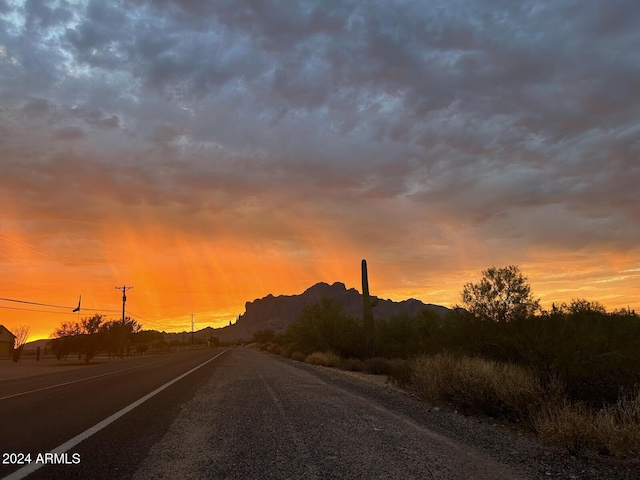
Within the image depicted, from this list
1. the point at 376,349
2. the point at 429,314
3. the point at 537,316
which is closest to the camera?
the point at 537,316

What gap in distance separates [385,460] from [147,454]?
11.4 ft

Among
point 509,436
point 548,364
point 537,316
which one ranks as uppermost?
point 537,316

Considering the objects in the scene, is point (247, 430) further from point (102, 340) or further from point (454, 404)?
point (102, 340)

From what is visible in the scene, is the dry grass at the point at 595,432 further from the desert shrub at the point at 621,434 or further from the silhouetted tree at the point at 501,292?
the silhouetted tree at the point at 501,292

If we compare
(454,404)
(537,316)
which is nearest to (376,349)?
(537,316)

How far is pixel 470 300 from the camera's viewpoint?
24.9 m

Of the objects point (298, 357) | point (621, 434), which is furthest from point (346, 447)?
point (298, 357)

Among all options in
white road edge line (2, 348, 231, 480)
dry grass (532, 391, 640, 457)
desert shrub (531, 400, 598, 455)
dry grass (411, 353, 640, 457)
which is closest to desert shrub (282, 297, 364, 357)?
dry grass (411, 353, 640, 457)

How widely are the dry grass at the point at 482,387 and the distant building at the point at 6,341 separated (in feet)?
305

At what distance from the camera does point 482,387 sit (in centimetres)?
1066

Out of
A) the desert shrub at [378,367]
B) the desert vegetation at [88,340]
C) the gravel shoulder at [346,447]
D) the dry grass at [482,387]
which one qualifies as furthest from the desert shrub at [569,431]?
the desert vegetation at [88,340]

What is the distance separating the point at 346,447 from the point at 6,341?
100699mm

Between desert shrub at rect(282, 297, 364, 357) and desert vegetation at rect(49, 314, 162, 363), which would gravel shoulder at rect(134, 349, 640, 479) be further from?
desert vegetation at rect(49, 314, 162, 363)

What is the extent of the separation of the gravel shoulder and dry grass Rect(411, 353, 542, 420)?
2.31 ft
